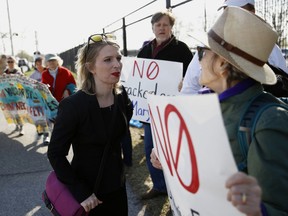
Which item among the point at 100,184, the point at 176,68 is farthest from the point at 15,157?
the point at 100,184

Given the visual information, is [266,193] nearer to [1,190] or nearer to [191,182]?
[191,182]

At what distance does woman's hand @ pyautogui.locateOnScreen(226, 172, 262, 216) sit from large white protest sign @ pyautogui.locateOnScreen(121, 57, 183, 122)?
2781 millimetres

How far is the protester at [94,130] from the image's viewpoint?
2021mm

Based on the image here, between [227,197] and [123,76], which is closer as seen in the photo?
[227,197]

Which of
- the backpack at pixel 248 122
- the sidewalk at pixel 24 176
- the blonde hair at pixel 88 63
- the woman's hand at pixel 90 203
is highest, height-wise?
the blonde hair at pixel 88 63

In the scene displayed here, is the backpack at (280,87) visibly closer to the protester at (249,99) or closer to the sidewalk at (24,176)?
the protester at (249,99)

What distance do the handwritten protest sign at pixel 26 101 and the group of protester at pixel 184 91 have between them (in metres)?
2.73

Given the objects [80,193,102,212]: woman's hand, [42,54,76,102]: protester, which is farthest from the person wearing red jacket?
[80,193,102,212]: woman's hand

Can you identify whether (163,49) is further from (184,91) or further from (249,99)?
(249,99)

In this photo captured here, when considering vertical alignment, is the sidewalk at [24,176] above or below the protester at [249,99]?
below

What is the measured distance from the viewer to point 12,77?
6551 mm

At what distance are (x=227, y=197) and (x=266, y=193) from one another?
0.21 m

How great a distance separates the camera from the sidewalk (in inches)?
150

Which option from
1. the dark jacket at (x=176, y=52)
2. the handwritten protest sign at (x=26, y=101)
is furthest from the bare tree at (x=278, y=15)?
the handwritten protest sign at (x=26, y=101)
